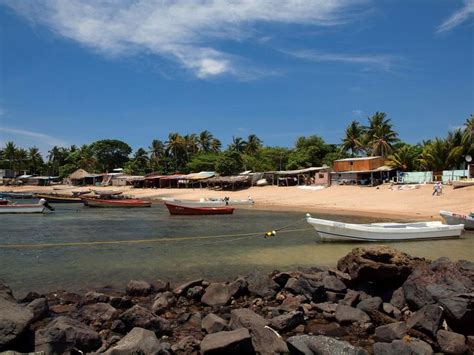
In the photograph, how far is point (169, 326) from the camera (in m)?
8.99

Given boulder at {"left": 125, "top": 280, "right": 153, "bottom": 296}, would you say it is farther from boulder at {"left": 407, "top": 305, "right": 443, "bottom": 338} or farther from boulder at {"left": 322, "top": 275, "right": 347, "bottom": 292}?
boulder at {"left": 407, "top": 305, "right": 443, "bottom": 338}

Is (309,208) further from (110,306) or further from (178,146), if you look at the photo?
(178,146)

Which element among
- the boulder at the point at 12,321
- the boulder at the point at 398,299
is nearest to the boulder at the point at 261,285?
the boulder at the point at 398,299

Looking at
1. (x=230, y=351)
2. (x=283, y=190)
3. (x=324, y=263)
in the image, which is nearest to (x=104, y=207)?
(x=283, y=190)

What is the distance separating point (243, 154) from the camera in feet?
283

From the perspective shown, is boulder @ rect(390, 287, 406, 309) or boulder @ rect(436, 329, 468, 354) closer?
boulder @ rect(436, 329, 468, 354)

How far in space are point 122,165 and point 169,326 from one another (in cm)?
10989

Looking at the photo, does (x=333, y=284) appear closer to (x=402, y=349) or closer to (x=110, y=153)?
(x=402, y=349)

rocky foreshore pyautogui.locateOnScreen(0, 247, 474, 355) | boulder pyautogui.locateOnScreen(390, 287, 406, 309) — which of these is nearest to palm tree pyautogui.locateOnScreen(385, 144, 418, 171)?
rocky foreshore pyautogui.locateOnScreen(0, 247, 474, 355)

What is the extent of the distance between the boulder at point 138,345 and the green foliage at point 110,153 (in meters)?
111

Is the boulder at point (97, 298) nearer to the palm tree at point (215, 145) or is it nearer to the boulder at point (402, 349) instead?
the boulder at point (402, 349)

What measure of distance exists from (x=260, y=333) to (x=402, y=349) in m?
2.51

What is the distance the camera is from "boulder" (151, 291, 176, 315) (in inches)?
404

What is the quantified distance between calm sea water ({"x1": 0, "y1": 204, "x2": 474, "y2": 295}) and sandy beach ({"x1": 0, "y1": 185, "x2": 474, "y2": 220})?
11.0 m
